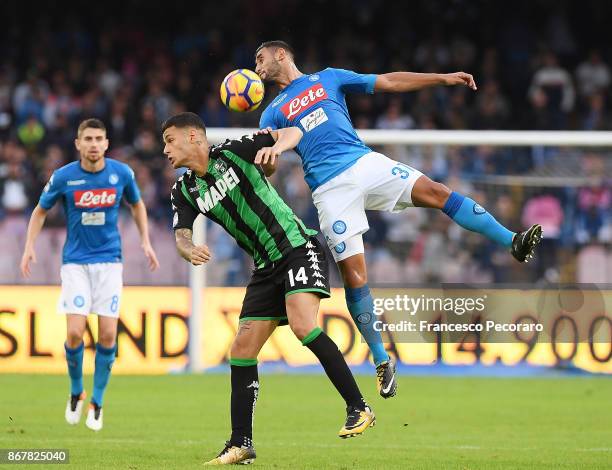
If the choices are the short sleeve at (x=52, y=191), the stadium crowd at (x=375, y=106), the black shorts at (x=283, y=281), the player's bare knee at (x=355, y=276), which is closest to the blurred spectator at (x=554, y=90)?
the stadium crowd at (x=375, y=106)

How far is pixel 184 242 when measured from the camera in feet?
24.0

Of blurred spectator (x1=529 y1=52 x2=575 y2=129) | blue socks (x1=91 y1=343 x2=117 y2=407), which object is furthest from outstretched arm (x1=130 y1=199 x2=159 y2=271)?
blurred spectator (x1=529 y1=52 x2=575 y2=129)

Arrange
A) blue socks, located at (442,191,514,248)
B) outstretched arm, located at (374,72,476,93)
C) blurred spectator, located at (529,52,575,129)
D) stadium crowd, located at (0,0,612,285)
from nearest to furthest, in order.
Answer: outstretched arm, located at (374,72,476,93)
blue socks, located at (442,191,514,248)
stadium crowd, located at (0,0,612,285)
blurred spectator, located at (529,52,575,129)

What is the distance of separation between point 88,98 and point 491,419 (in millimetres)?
11134

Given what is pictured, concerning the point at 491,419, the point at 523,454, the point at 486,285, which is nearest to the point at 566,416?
the point at 491,419

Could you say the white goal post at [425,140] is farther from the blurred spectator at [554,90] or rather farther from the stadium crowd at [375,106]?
the blurred spectator at [554,90]

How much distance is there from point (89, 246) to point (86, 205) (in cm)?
34

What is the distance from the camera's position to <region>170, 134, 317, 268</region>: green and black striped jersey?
7.36 meters

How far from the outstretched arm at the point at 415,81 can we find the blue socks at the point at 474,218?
2.64ft

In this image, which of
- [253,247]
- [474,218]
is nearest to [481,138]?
[474,218]

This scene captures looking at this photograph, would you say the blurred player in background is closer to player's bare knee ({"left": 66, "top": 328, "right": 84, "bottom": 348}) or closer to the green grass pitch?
the green grass pitch

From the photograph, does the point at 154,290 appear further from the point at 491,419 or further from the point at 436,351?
the point at 491,419

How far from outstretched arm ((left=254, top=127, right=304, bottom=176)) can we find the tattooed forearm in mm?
605

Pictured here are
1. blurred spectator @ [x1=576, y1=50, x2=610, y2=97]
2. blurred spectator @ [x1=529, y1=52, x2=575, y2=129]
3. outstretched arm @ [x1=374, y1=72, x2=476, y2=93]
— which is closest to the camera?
outstretched arm @ [x1=374, y1=72, x2=476, y2=93]
